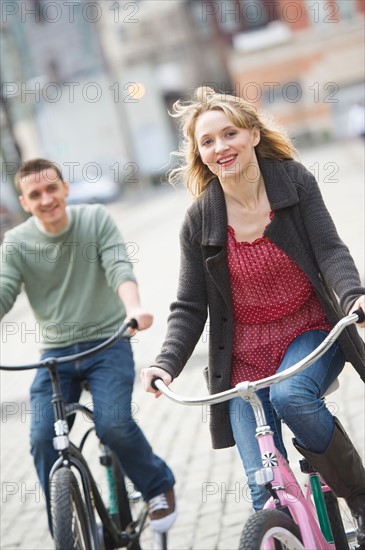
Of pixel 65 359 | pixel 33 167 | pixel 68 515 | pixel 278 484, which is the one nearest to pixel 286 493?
pixel 278 484

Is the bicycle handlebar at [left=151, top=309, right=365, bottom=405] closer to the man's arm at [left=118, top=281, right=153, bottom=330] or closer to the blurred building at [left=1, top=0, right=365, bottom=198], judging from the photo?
the man's arm at [left=118, top=281, right=153, bottom=330]

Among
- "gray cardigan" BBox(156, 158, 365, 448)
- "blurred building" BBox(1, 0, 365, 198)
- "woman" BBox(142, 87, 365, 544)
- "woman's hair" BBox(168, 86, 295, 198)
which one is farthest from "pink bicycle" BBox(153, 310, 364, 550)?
"blurred building" BBox(1, 0, 365, 198)

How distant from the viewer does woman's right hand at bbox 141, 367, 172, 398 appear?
338cm

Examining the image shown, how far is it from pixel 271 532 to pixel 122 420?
166 centimetres

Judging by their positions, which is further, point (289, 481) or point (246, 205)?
point (246, 205)

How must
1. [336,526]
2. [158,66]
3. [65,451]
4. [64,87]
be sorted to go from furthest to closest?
[158,66]
[64,87]
[65,451]
[336,526]

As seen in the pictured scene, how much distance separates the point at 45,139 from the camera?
176 ft

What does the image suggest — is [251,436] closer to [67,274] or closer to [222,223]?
[222,223]

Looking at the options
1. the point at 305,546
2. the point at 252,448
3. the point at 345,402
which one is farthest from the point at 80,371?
the point at 345,402

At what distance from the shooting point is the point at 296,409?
328 centimetres

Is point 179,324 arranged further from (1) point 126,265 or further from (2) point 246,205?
(1) point 126,265

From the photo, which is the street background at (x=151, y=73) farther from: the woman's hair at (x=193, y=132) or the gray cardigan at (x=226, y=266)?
the gray cardigan at (x=226, y=266)

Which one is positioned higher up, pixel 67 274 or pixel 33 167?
pixel 33 167

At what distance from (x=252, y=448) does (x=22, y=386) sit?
7231mm
